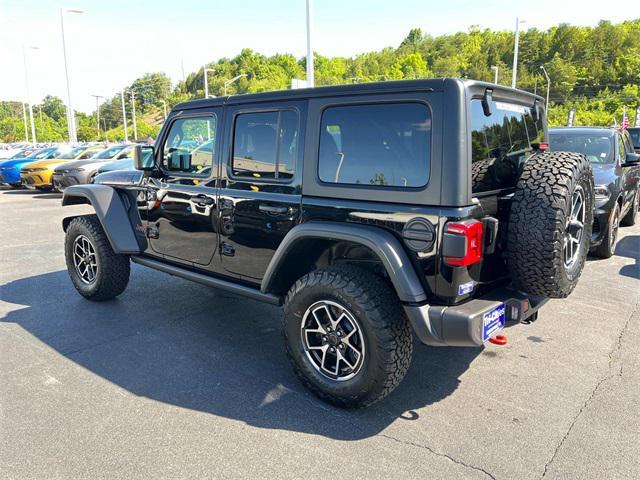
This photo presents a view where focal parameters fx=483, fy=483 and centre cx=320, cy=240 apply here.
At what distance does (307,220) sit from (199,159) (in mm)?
1323

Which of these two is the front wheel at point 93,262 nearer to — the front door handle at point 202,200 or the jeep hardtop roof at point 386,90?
the front door handle at point 202,200

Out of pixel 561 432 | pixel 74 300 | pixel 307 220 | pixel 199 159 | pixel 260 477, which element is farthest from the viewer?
pixel 74 300

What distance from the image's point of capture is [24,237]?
28.3 ft

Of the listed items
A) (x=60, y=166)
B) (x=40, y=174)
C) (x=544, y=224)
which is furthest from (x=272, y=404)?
(x=40, y=174)

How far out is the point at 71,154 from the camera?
57.7 ft

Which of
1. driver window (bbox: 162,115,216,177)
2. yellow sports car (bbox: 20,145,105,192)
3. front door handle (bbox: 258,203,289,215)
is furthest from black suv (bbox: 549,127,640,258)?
yellow sports car (bbox: 20,145,105,192)

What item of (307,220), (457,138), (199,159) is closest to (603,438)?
(457,138)

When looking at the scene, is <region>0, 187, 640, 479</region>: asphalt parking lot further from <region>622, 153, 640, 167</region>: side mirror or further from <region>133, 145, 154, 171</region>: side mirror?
<region>622, 153, 640, 167</region>: side mirror

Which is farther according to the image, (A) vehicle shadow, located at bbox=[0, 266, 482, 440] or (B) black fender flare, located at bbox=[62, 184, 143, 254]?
(B) black fender flare, located at bbox=[62, 184, 143, 254]

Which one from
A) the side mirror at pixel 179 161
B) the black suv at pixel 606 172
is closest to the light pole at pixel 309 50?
the black suv at pixel 606 172

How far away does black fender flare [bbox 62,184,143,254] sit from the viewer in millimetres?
4523

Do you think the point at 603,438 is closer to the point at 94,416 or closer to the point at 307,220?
the point at 307,220

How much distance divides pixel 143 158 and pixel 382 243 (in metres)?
2.63

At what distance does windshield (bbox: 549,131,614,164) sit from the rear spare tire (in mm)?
4672
